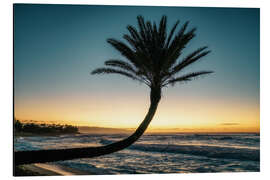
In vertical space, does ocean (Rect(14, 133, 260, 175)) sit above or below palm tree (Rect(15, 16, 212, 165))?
below

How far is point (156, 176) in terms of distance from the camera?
616 cm

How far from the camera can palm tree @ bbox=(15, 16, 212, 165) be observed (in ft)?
19.6

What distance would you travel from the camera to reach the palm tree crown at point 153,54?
6.00m

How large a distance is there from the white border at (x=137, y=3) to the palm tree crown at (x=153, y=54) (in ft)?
2.73

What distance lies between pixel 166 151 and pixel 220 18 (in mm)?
6460

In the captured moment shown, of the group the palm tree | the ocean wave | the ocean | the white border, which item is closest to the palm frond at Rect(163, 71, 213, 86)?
the palm tree

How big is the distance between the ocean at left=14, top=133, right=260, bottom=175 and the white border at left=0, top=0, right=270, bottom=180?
0.75 ft

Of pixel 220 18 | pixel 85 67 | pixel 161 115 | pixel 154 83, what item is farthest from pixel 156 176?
pixel 220 18

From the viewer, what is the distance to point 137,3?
649 cm

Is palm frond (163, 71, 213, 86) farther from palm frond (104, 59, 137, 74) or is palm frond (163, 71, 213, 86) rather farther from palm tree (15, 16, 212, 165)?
palm frond (104, 59, 137, 74)

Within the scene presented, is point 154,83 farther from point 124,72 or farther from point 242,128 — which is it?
point 242,128

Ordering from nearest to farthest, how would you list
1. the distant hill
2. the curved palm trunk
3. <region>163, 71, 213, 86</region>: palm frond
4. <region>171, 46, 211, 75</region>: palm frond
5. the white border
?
the curved palm trunk → the white border → <region>171, 46, 211, 75</region>: palm frond → <region>163, 71, 213, 86</region>: palm frond → the distant hill

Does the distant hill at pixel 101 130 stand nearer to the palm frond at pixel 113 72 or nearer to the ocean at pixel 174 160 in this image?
the ocean at pixel 174 160

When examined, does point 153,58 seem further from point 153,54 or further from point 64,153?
point 64,153
